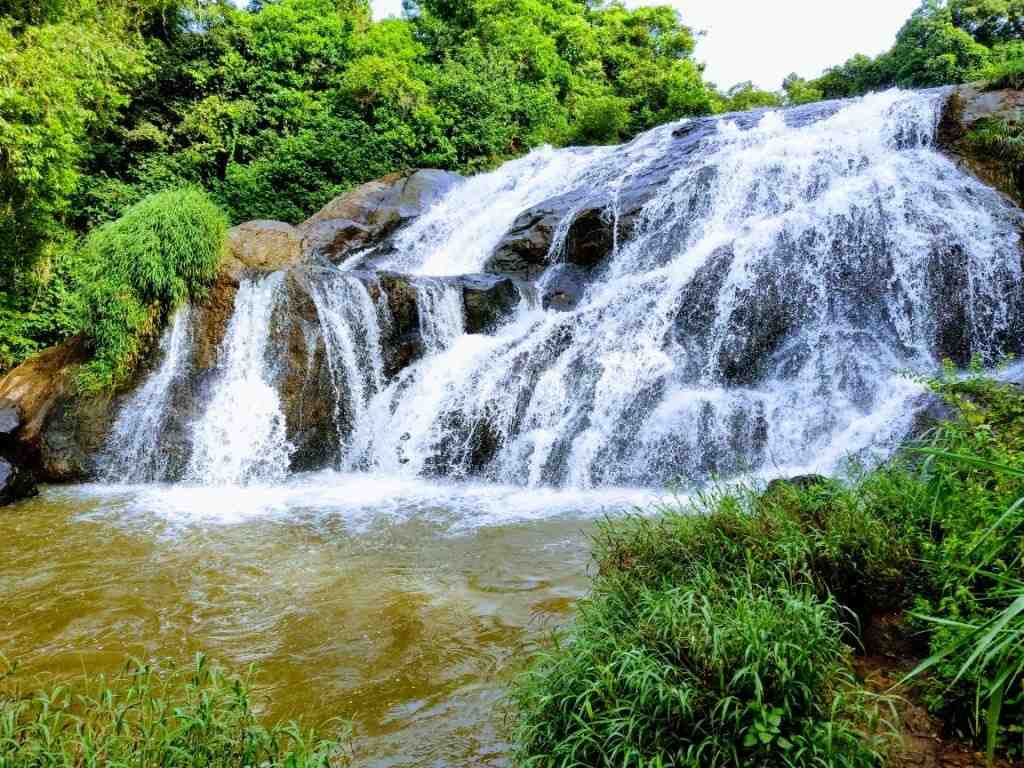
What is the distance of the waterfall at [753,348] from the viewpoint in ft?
25.1

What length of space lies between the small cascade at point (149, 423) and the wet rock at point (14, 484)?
87cm

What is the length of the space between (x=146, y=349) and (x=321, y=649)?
22.9ft

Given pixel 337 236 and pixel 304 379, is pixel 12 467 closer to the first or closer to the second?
pixel 304 379

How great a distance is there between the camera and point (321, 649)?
4141 millimetres

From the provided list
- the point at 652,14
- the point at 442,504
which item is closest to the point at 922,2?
the point at 652,14

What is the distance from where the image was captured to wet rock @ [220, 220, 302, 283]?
33.3 feet

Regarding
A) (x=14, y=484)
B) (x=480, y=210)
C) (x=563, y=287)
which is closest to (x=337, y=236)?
(x=480, y=210)

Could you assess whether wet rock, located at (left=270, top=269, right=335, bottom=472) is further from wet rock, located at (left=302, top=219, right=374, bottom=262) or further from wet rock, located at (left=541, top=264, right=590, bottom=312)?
wet rock, located at (left=302, top=219, right=374, bottom=262)

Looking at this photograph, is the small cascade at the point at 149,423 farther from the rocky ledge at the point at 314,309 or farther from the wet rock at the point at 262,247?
the wet rock at the point at 262,247

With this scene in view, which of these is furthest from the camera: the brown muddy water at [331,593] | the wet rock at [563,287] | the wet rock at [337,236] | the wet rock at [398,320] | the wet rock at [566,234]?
the wet rock at [337,236]

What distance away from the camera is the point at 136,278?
9219 millimetres

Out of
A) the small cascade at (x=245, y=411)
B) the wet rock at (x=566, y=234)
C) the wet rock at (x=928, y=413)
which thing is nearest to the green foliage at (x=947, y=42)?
the wet rock at (x=566, y=234)

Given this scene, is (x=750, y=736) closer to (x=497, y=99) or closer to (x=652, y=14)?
(x=497, y=99)

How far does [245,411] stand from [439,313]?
3.21 m
